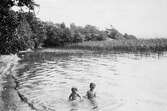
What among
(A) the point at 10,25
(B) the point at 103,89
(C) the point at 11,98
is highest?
(A) the point at 10,25

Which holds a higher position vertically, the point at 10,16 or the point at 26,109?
the point at 10,16

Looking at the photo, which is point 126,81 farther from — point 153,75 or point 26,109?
point 26,109

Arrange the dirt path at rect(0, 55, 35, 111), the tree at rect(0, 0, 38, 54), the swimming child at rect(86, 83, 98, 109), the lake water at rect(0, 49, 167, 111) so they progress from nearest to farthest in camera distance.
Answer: the dirt path at rect(0, 55, 35, 111)
the lake water at rect(0, 49, 167, 111)
the swimming child at rect(86, 83, 98, 109)
the tree at rect(0, 0, 38, 54)

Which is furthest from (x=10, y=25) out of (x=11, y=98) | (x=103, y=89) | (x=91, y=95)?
(x=91, y=95)

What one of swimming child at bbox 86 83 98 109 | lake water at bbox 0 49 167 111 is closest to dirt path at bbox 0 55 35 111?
lake water at bbox 0 49 167 111

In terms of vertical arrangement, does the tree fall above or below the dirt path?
above

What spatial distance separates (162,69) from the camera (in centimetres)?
2864

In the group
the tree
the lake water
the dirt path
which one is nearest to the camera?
the dirt path

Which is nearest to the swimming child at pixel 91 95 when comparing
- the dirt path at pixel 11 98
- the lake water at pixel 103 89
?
the lake water at pixel 103 89

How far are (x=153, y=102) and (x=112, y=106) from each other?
2.48 meters

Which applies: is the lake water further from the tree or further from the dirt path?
the tree

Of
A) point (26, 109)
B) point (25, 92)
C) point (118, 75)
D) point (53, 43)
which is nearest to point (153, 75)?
point (118, 75)

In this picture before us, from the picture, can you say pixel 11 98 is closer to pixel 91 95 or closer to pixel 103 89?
pixel 91 95

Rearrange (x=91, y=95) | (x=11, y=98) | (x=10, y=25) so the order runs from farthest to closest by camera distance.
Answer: (x=10, y=25) → (x=91, y=95) → (x=11, y=98)
